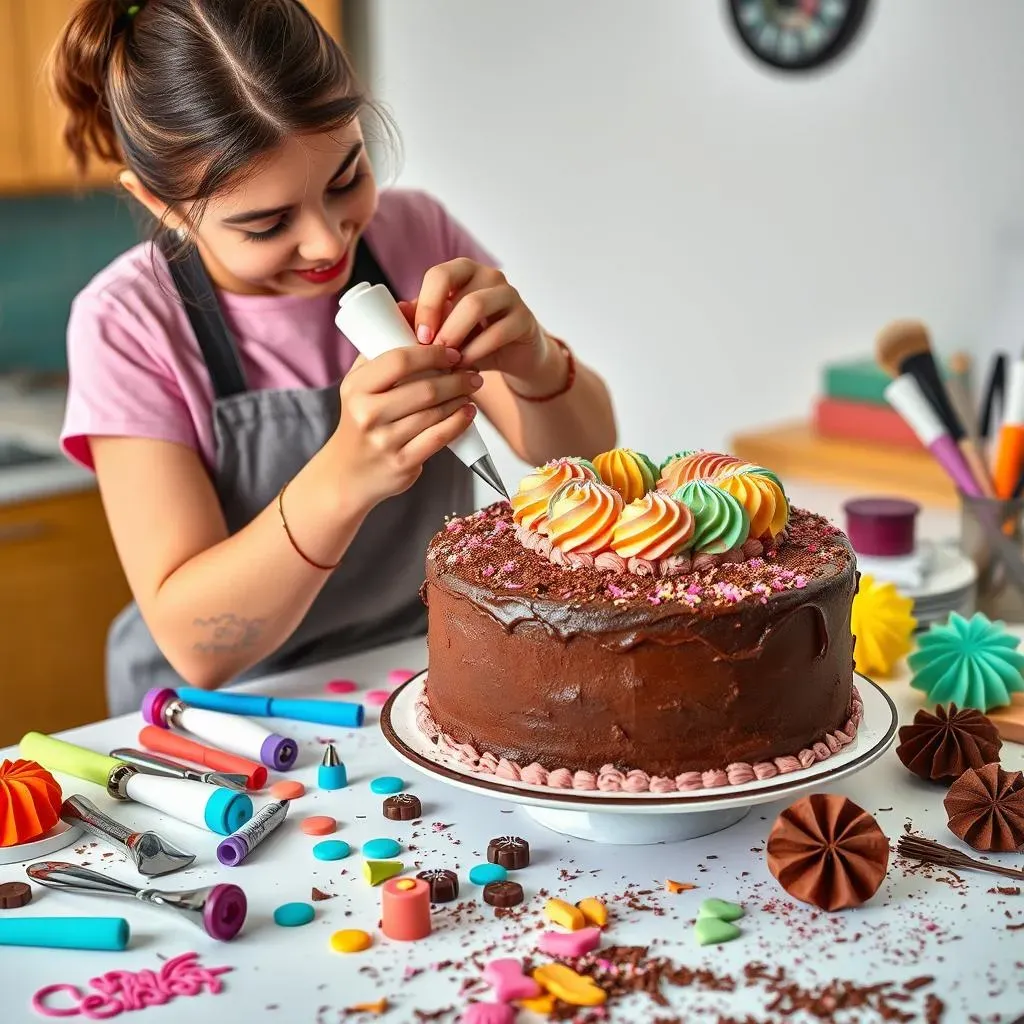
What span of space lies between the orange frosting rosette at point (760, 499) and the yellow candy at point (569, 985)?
39cm

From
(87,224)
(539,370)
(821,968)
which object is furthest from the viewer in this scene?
(87,224)

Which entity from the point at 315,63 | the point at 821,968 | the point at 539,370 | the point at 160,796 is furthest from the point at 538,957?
the point at 315,63

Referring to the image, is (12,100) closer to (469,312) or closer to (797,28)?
(797,28)

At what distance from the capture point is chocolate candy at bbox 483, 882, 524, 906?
3.22ft

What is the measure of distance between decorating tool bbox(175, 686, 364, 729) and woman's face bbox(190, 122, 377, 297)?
17.0 inches

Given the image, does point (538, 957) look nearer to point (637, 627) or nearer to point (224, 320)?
point (637, 627)

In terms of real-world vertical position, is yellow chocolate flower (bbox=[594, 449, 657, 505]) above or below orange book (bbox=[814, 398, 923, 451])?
above

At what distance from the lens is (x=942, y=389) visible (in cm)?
169

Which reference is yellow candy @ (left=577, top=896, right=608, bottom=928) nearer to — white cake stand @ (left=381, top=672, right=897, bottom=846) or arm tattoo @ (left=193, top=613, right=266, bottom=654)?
white cake stand @ (left=381, top=672, right=897, bottom=846)

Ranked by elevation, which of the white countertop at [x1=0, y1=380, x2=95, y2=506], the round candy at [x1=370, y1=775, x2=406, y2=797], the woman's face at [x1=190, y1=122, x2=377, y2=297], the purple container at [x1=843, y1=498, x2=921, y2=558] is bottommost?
the white countertop at [x1=0, y1=380, x2=95, y2=506]

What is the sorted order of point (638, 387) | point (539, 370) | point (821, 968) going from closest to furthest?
1. point (821, 968)
2. point (539, 370)
3. point (638, 387)

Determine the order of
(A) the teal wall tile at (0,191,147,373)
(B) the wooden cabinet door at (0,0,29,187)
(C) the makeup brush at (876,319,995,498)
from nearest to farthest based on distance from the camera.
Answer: (C) the makeup brush at (876,319,995,498) → (B) the wooden cabinet door at (0,0,29,187) → (A) the teal wall tile at (0,191,147,373)

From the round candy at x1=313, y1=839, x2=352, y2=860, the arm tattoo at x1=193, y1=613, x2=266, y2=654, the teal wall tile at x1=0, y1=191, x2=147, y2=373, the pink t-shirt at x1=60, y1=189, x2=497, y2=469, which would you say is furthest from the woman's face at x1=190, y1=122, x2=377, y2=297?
the teal wall tile at x1=0, y1=191, x2=147, y2=373

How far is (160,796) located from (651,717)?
42cm
